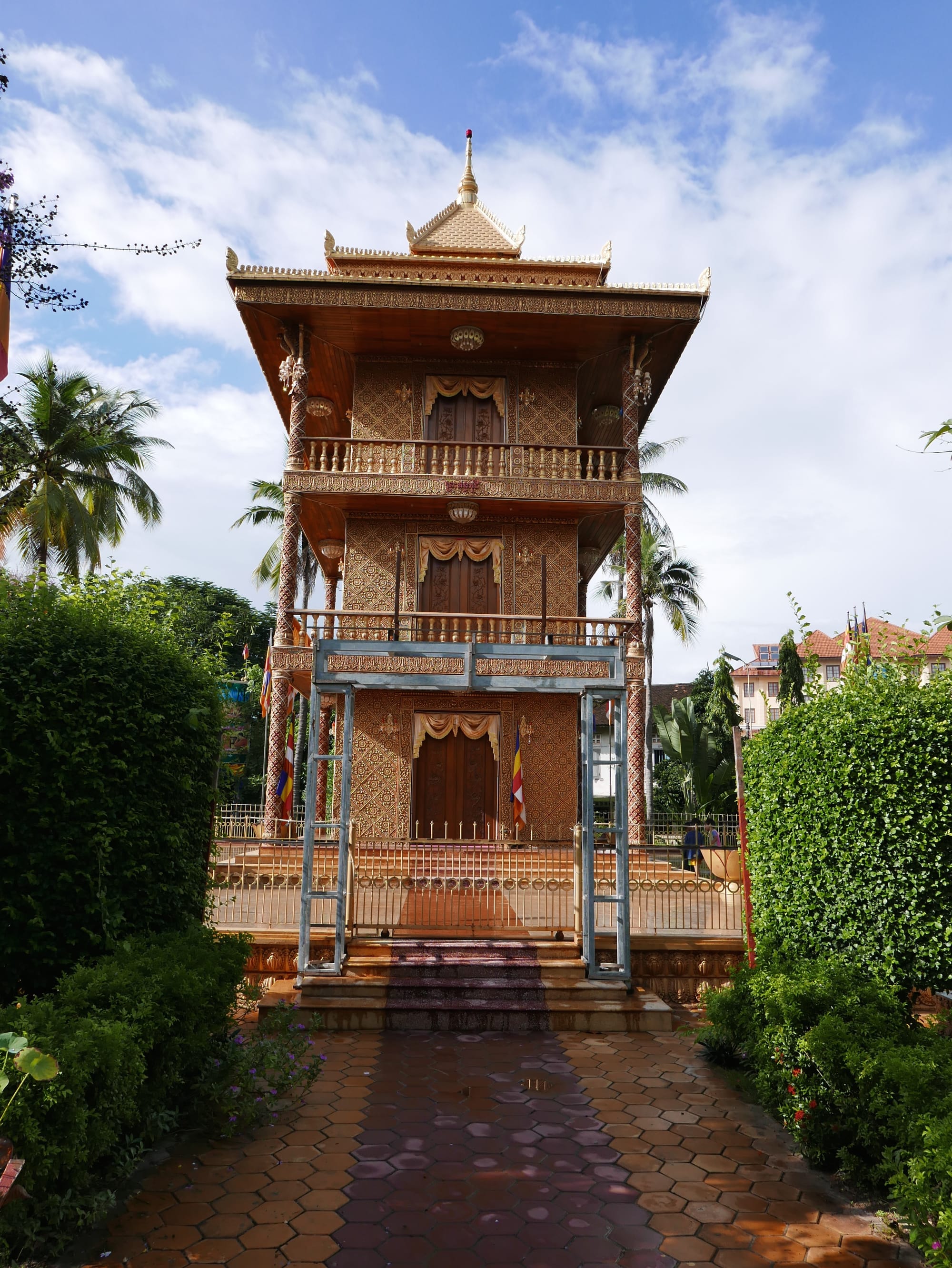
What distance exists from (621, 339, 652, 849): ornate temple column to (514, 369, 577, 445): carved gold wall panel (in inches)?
45.2

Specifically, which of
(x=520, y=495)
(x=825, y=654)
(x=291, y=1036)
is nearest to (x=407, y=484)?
(x=520, y=495)

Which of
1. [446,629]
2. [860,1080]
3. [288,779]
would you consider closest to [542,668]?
[446,629]

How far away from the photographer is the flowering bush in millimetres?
5301

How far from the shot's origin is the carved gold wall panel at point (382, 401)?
17.2 metres

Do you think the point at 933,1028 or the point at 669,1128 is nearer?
the point at 933,1028

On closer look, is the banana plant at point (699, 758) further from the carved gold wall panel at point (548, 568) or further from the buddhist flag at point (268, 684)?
the buddhist flag at point (268, 684)

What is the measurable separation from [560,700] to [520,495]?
13.3 ft

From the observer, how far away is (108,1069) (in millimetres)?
3920

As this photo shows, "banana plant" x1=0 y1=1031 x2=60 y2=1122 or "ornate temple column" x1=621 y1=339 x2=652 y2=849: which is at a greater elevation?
"ornate temple column" x1=621 y1=339 x2=652 y2=849

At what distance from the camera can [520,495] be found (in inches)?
632

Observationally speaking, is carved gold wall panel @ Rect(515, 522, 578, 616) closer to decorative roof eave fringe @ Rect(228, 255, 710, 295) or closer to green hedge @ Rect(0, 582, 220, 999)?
decorative roof eave fringe @ Rect(228, 255, 710, 295)

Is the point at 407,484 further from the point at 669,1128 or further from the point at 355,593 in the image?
the point at 669,1128

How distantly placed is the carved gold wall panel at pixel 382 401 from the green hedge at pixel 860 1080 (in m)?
13.3

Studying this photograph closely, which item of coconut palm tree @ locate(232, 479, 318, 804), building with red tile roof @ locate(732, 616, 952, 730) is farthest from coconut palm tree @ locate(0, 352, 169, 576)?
building with red tile roof @ locate(732, 616, 952, 730)
